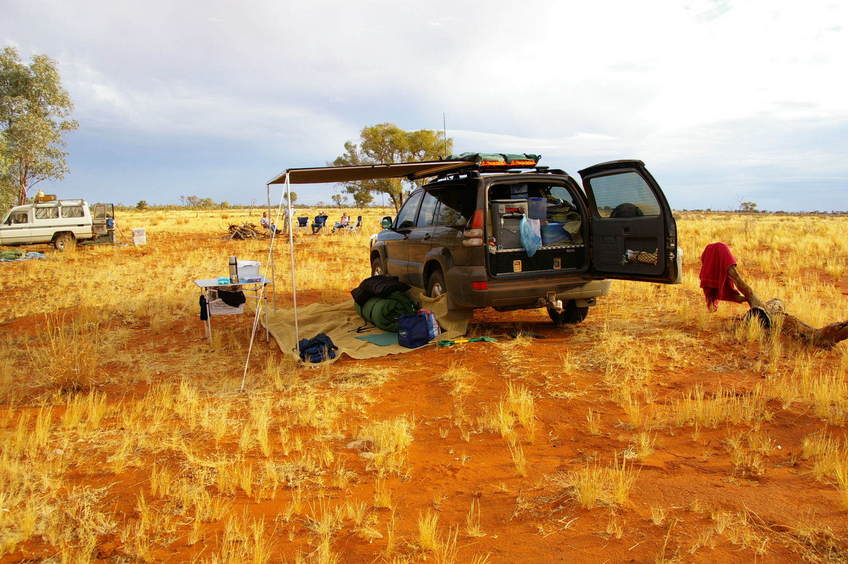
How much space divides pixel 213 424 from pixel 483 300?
3072 mm

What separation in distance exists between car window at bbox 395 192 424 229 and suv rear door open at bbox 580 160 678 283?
96.7 inches

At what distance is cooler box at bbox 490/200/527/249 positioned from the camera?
21.3ft

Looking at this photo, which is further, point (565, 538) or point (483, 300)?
point (483, 300)

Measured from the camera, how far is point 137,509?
3297mm

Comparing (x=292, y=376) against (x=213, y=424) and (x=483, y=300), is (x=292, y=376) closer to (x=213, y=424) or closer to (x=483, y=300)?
(x=213, y=424)

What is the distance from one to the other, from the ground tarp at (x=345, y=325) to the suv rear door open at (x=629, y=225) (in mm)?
1808

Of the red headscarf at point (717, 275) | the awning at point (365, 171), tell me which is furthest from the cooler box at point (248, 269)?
the red headscarf at point (717, 275)

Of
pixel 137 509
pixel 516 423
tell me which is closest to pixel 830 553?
pixel 516 423

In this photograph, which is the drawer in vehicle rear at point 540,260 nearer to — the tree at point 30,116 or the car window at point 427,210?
the car window at point 427,210

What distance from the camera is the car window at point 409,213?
822 centimetres

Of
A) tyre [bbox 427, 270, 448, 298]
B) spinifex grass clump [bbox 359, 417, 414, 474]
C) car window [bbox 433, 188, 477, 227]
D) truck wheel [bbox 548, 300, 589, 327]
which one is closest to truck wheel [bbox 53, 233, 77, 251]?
tyre [bbox 427, 270, 448, 298]

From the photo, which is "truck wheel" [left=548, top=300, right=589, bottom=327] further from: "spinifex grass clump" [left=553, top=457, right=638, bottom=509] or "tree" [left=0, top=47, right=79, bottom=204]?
"tree" [left=0, top=47, right=79, bottom=204]

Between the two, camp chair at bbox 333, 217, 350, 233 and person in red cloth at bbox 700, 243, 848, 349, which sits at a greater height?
camp chair at bbox 333, 217, 350, 233

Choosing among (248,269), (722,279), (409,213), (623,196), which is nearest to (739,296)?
(722,279)
